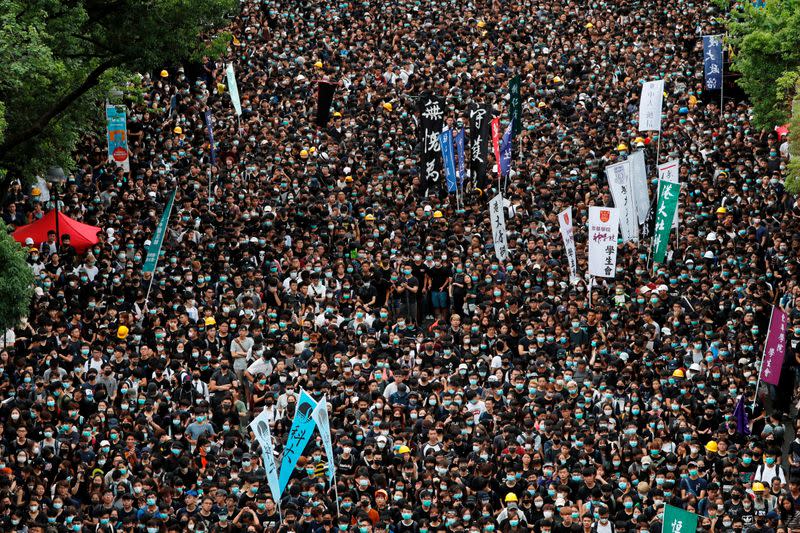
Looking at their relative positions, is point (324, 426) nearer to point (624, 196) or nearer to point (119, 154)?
point (624, 196)

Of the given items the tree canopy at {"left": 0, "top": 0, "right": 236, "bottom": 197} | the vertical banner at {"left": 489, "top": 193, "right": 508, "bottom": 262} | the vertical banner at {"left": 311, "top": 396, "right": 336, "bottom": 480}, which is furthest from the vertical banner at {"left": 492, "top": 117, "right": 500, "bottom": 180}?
the vertical banner at {"left": 311, "top": 396, "right": 336, "bottom": 480}

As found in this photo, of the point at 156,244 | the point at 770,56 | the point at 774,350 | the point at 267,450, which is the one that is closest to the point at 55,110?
the point at 156,244

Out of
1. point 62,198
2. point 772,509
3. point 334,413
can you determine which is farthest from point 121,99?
point 772,509

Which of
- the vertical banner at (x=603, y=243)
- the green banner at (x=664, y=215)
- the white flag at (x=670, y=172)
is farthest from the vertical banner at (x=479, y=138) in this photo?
the vertical banner at (x=603, y=243)

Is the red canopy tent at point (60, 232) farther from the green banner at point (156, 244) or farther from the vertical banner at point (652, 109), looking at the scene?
the vertical banner at point (652, 109)

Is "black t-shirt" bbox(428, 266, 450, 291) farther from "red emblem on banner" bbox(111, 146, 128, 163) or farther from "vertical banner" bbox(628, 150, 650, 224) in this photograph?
"red emblem on banner" bbox(111, 146, 128, 163)
